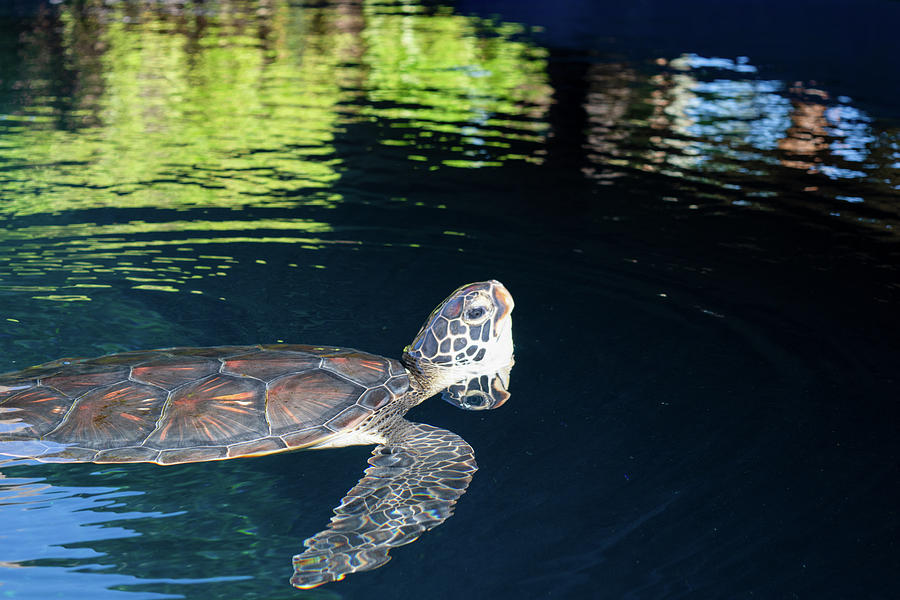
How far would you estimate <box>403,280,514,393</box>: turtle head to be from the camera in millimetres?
4594

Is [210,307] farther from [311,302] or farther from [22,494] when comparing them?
[22,494]

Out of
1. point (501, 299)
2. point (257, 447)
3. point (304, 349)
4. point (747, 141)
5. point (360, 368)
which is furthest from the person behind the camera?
point (747, 141)

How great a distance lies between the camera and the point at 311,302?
569cm

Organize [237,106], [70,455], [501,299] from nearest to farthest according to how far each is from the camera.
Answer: [70,455]
[501,299]
[237,106]

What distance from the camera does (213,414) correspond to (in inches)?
152

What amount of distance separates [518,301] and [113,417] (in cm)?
317

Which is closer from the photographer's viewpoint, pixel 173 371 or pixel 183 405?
pixel 183 405

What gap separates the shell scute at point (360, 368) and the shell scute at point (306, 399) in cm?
6

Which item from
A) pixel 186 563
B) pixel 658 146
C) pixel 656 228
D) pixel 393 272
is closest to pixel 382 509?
pixel 186 563

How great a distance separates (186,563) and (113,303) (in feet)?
9.30

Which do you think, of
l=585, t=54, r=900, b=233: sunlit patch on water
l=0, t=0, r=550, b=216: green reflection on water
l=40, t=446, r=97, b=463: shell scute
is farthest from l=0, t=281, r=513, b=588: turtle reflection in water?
l=585, t=54, r=900, b=233: sunlit patch on water

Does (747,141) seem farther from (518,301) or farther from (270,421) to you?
(270,421)

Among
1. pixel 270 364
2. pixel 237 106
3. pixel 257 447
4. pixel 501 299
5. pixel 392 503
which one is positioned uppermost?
pixel 237 106

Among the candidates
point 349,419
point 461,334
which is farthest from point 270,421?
point 461,334
